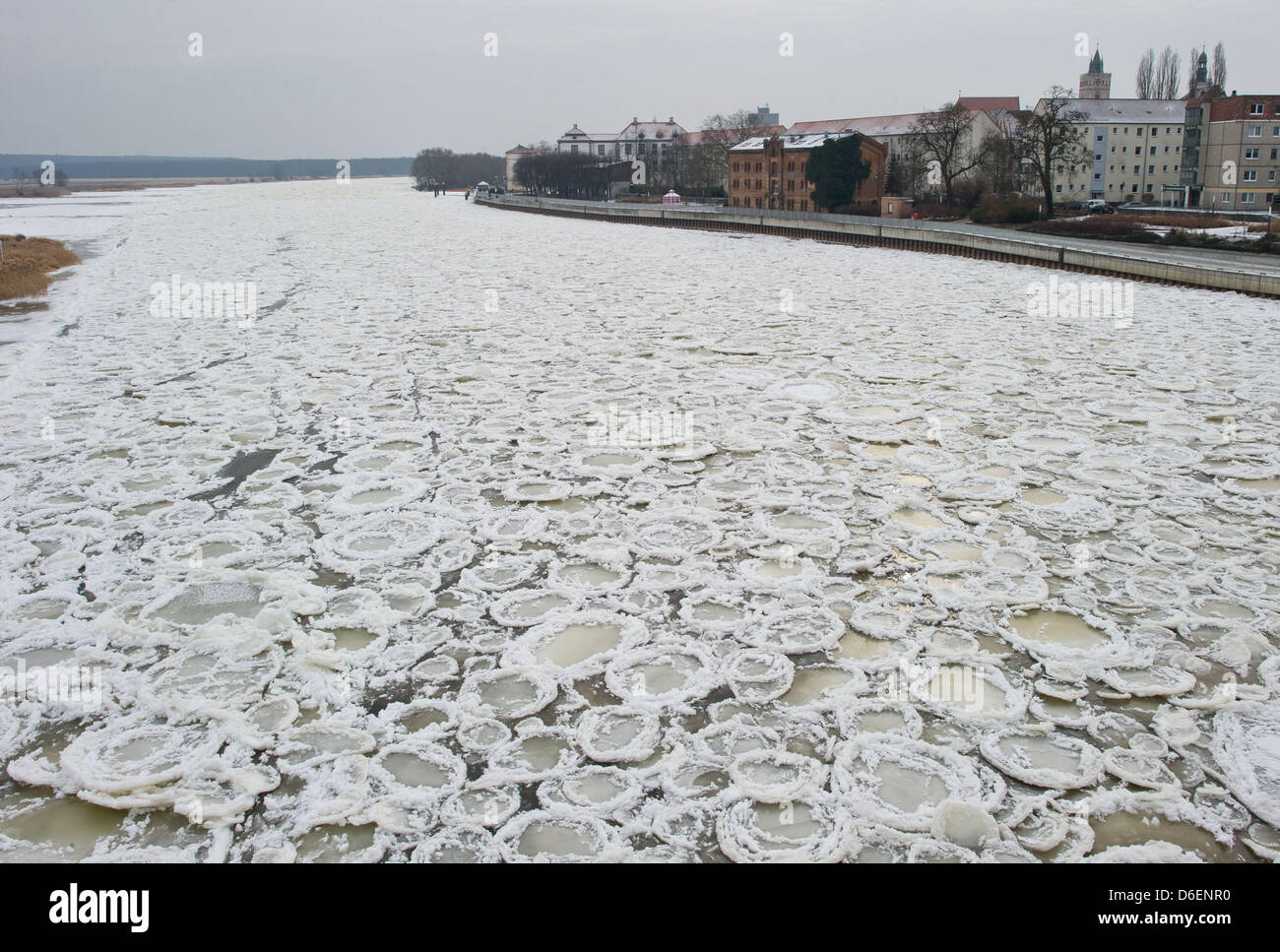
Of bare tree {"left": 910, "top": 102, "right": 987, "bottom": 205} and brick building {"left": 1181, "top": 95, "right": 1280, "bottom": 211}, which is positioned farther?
brick building {"left": 1181, "top": 95, "right": 1280, "bottom": 211}

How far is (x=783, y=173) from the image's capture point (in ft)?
169

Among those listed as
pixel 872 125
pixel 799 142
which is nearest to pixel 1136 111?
pixel 872 125

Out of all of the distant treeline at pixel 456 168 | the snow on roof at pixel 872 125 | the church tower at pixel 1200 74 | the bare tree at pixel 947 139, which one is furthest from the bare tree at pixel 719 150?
the distant treeline at pixel 456 168

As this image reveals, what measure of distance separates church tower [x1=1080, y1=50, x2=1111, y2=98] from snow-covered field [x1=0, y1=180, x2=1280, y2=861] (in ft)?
253

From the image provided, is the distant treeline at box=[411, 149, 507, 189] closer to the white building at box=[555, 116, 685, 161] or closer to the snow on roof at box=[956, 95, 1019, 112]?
the white building at box=[555, 116, 685, 161]

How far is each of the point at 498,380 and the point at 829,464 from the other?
3.91 m

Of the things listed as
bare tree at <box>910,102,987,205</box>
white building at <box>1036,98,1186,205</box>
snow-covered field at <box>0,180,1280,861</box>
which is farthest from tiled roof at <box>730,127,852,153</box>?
snow-covered field at <box>0,180,1280,861</box>

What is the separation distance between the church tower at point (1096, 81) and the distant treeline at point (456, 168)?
74.3 meters

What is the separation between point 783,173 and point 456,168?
89918mm

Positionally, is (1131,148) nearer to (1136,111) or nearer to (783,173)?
(1136,111)

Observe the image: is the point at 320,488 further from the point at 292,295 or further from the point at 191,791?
the point at 292,295

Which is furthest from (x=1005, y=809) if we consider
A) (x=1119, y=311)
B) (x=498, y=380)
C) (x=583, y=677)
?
(x=1119, y=311)

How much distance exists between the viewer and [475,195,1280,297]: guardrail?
15273 millimetres

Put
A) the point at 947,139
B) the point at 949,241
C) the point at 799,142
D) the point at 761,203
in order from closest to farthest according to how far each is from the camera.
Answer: the point at 949,241 < the point at 947,139 < the point at 799,142 < the point at 761,203
